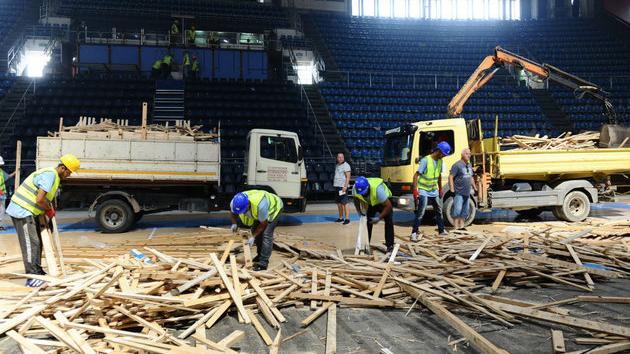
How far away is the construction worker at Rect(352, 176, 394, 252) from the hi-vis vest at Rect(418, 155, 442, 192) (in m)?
1.61

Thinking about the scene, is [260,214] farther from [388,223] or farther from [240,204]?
[388,223]

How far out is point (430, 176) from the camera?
7.81m

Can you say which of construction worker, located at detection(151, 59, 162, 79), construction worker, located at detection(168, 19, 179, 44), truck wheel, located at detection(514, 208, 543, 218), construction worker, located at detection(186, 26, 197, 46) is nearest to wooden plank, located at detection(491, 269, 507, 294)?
truck wheel, located at detection(514, 208, 543, 218)

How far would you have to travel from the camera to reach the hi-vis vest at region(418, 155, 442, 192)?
307 inches

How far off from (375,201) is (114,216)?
5940mm

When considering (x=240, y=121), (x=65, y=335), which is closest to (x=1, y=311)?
(x=65, y=335)

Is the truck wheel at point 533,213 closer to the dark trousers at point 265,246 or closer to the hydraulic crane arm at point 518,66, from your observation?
the hydraulic crane arm at point 518,66

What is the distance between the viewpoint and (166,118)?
57.7ft

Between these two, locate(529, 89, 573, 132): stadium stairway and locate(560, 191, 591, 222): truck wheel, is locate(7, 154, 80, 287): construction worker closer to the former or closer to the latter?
locate(560, 191, 591, 222): truck wheel

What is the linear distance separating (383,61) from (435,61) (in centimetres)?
309

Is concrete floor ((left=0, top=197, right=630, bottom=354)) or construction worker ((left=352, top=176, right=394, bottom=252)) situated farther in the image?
construction worker ((left=352, top=176, right=394, bottom=252))

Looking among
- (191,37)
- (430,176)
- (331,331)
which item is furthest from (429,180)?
(191,37)

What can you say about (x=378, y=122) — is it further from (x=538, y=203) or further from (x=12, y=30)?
(x=12, y=30)

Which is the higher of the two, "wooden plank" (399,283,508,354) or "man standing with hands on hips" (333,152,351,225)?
"man standing with hands on hips" (333,152,351,225)
